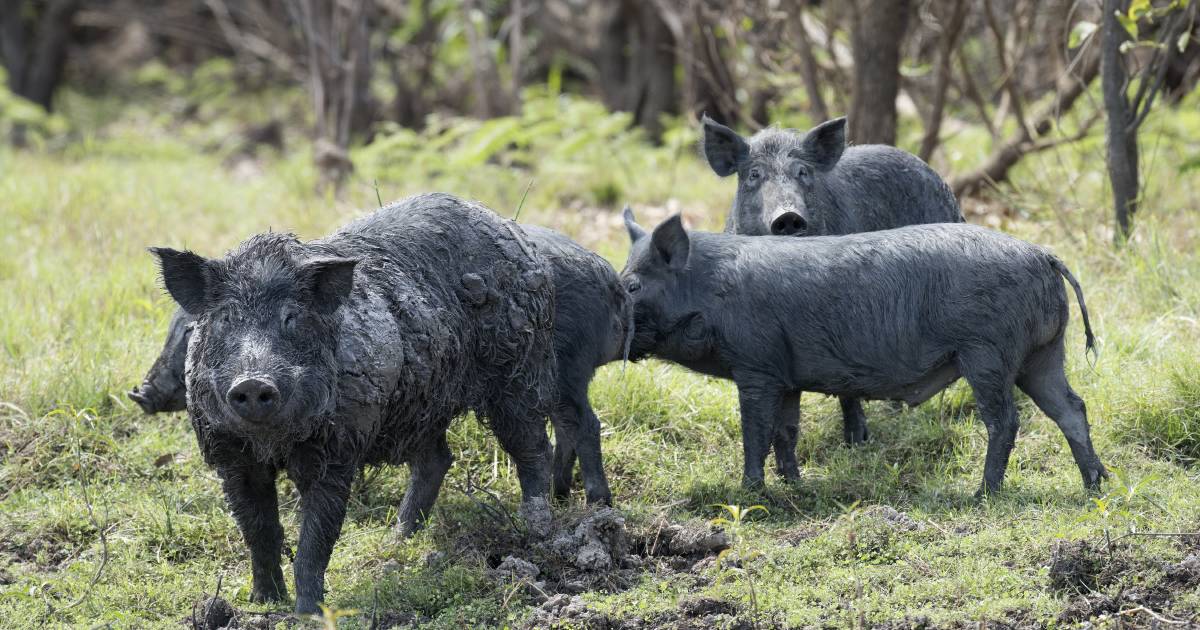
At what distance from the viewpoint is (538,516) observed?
509 centimetres

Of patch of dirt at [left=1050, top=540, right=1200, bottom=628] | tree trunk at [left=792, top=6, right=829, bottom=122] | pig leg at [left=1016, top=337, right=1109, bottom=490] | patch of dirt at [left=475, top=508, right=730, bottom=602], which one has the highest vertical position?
tree trunk at [left=792, top=6, right=829, bottom=122]

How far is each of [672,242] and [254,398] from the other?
2190mm

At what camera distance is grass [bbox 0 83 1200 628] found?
178 inches

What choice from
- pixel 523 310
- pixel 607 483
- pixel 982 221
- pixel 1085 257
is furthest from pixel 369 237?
pixel 982 221

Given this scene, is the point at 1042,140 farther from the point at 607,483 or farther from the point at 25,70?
the point at 25,70

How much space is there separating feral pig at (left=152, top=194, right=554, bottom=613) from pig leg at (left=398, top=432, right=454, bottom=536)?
6.0 inches

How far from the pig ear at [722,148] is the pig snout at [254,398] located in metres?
3.10

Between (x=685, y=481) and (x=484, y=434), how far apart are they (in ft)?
3.22

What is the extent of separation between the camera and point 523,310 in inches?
202

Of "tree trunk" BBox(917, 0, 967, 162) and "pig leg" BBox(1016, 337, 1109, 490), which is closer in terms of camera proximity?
"pig leg" BBox(1016, 337, 1109, 490)

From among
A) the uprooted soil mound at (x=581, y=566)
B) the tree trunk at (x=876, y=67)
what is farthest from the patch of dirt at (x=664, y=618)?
the tree trunk at (x=876, y=67)

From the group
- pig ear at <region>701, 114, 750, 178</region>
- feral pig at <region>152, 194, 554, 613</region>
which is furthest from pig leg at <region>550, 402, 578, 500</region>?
pig ear at <region>701, 114, 750, 178</region>

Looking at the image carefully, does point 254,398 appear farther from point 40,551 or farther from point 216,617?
point 40,551

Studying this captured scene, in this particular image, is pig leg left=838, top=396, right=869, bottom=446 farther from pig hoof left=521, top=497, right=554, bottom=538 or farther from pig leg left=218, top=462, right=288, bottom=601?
pig leg left=218, top=462, right=288, bottom=601
